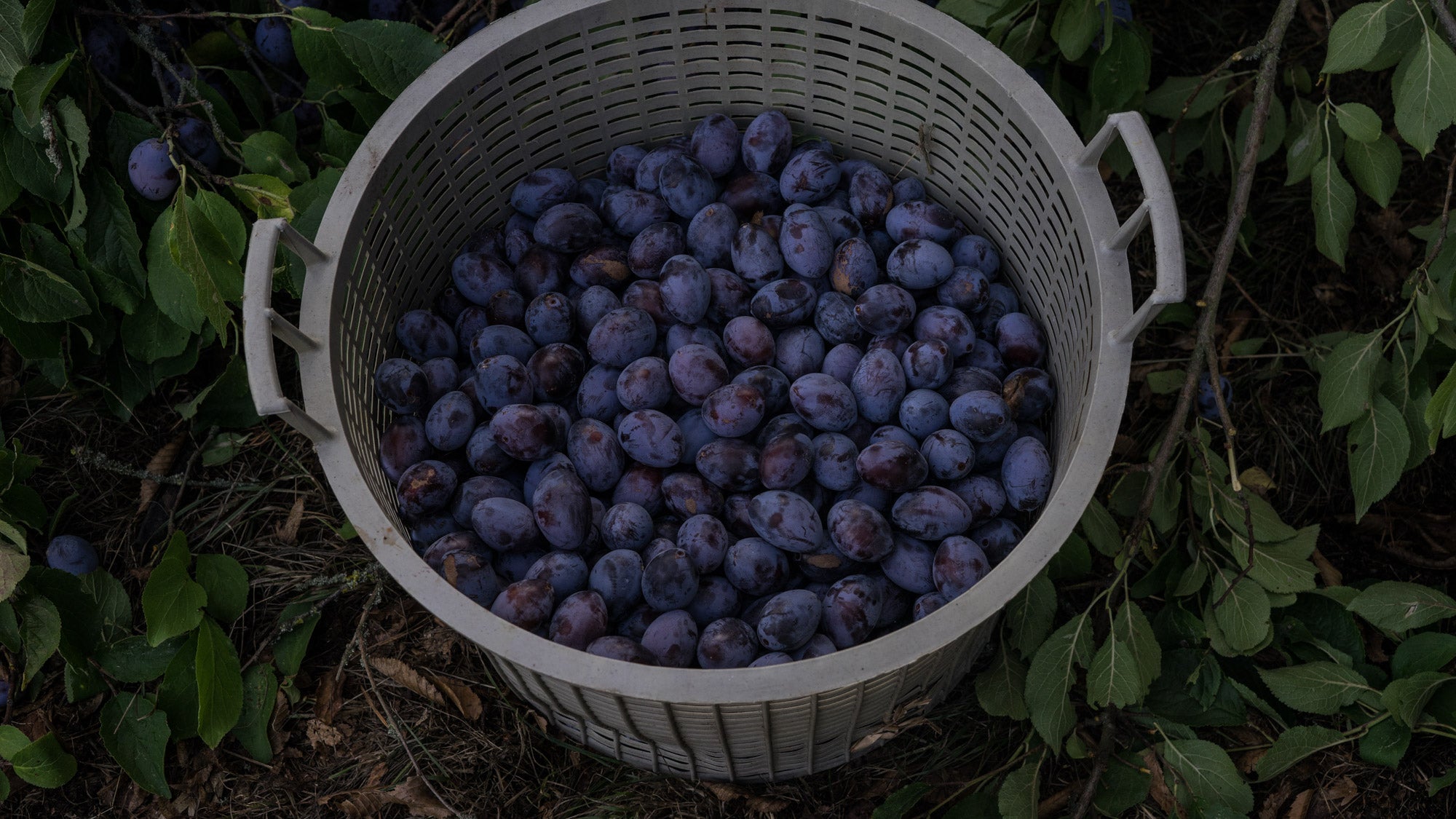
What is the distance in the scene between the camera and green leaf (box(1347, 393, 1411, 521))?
1.56 m

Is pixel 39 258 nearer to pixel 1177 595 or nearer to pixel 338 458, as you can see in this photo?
pixel 338 458

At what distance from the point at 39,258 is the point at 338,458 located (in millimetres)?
928

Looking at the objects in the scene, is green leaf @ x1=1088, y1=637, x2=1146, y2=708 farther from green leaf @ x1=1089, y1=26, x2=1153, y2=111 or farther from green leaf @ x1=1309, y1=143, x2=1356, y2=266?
green leaf @ x1=1089, y1=26, x2=1153, y2=111

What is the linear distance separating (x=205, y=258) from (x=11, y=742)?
89 cm

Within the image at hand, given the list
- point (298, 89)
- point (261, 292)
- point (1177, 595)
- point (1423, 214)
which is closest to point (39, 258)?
point (298, 89)

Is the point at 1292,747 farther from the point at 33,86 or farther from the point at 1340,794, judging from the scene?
the point at 33,86

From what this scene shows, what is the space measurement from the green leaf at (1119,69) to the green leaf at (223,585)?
1739 millimetres

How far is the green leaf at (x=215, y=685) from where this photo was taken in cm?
167

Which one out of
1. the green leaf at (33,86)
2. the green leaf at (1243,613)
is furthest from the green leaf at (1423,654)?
the green leaf at (33,86)

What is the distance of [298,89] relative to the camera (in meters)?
2.04

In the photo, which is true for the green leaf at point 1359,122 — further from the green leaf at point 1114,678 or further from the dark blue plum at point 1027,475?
the green leaf at point 1114,678

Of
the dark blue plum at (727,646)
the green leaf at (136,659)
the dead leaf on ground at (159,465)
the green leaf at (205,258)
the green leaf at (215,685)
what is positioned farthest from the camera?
the dead leaf on ground at (159,465)

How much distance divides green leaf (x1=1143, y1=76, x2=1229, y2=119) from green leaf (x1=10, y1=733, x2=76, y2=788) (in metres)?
2.28

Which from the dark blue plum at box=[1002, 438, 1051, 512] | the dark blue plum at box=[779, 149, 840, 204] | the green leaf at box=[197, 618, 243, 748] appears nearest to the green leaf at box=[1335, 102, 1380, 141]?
the dark blue plum at box=[1002, 438, 1051, 512]
